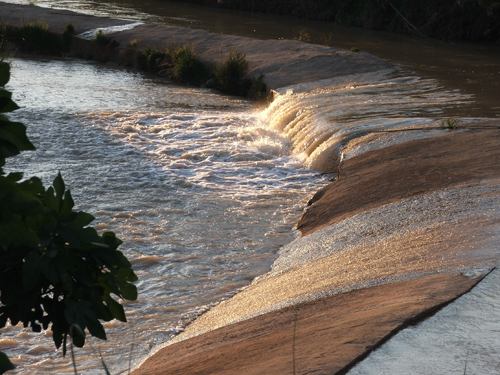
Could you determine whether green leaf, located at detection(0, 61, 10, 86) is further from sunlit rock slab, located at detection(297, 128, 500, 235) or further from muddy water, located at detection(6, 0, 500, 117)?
muddy water, located at detection(6, 0, 500, 117)

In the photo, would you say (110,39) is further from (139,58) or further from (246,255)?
(246,255)

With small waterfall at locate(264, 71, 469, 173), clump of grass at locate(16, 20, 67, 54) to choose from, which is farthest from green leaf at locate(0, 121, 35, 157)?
clump of grass at locate(16, 20, 67, 54)

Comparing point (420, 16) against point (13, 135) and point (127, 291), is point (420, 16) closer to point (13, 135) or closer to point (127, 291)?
point (127, 291)

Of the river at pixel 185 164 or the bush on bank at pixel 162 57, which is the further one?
the bush on bank at pixel 162 57

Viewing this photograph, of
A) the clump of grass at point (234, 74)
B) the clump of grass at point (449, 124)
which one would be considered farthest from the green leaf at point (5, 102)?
the clump of grass at point (234, 74)

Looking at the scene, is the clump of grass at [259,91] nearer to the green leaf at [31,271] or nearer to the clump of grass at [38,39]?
the clump of grass at [38,39]
